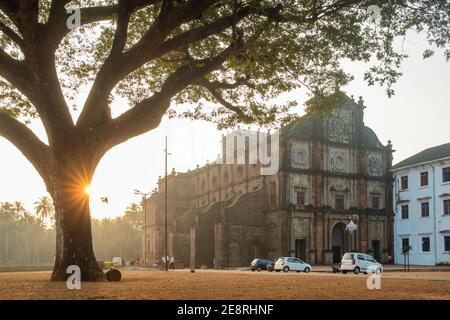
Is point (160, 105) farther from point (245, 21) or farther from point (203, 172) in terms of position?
point (203, 172)

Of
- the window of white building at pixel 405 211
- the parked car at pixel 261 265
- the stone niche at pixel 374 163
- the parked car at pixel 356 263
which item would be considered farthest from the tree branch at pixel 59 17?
the window of white building at pixel 405 211

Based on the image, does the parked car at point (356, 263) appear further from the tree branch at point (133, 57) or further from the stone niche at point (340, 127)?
the tree branch at point (133, 57)

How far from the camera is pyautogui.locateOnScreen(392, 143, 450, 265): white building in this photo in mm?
48219

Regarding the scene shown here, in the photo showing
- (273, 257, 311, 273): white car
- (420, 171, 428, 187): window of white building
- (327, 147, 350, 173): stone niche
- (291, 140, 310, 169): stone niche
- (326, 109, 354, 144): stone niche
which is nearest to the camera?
(273, 257, 311, 273): white car

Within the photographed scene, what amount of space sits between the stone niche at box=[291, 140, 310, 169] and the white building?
10.6 meters

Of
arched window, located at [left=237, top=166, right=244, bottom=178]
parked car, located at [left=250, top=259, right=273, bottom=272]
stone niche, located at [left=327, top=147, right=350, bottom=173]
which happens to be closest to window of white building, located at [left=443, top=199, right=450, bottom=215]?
stone niche, located at [left=327, top=147, right=350, bottom=173]

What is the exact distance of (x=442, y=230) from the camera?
158 feet

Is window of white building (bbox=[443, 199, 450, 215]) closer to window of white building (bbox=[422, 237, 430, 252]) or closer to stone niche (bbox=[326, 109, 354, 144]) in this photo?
window of white building (bbox=[422, 237, 430, 252])

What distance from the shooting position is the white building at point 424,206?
158 ft

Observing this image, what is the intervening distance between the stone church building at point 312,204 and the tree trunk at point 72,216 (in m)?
37.5

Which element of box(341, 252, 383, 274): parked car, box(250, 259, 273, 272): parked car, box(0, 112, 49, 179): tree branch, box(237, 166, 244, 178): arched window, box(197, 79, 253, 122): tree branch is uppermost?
box(237, 166, 244, 178): arched window

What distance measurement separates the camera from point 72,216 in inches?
543

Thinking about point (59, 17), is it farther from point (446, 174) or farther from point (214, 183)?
point (214, 183)

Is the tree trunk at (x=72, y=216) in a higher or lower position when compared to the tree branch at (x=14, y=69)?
lower
